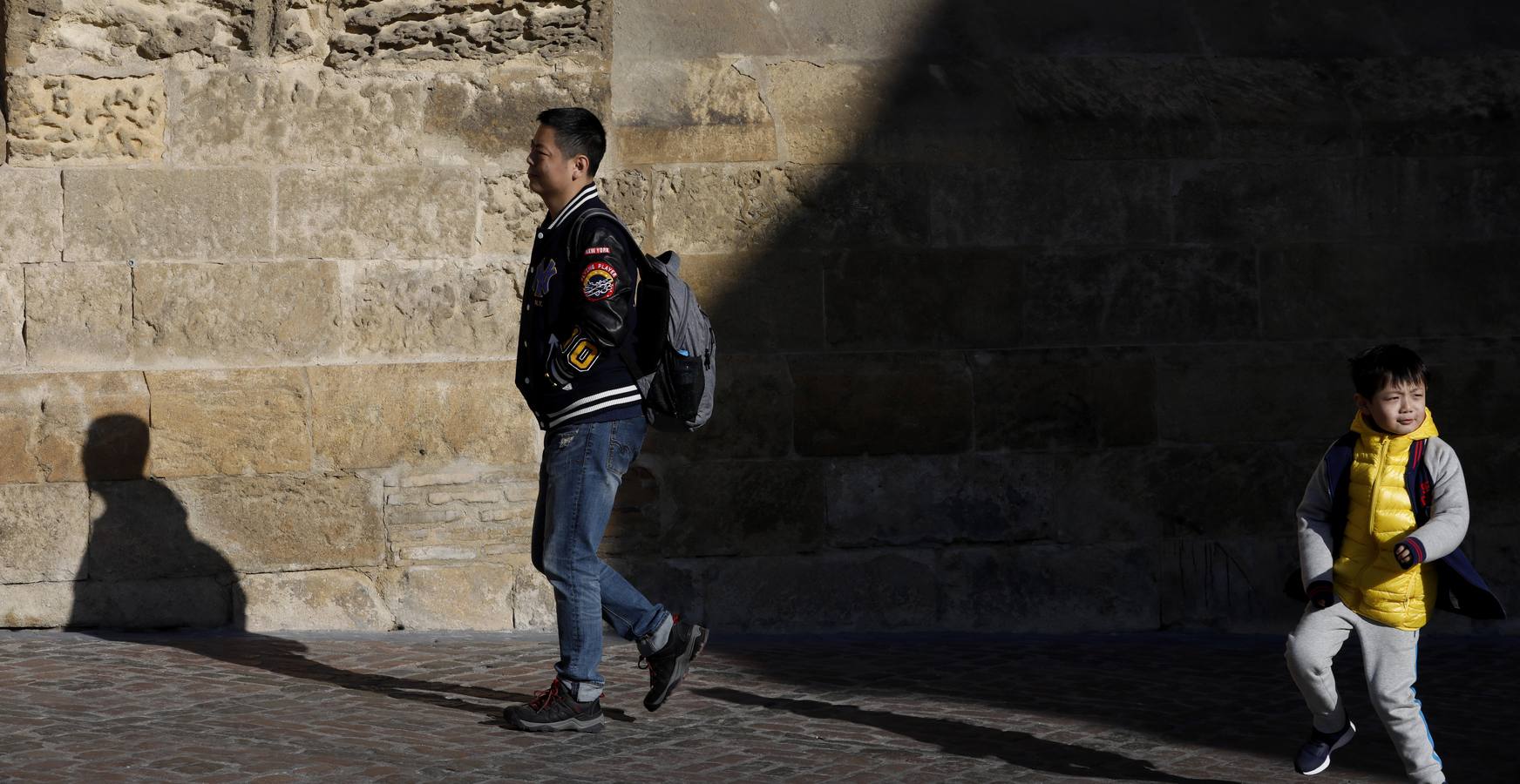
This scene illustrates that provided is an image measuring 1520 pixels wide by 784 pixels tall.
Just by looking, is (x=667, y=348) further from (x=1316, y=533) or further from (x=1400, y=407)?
(x=1400, y=407)

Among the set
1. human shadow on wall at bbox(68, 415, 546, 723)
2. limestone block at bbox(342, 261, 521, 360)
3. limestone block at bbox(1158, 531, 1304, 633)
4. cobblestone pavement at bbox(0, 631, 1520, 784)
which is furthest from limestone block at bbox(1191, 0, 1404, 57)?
human shadow on wall at bbox(68, 415, 546, 723)

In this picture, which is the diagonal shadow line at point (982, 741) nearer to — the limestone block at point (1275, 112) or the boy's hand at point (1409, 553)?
the boy's hand at point (1409, 553)

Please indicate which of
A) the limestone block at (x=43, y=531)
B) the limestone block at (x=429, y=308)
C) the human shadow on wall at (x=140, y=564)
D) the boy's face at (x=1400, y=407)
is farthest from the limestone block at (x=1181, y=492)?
the limestone block at (x=43, y=531)

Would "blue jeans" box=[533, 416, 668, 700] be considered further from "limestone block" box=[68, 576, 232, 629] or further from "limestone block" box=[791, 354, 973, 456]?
"limestone block" box=[68, 576, 232, 629]

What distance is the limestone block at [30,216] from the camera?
6246mm

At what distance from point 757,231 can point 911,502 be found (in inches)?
49.7

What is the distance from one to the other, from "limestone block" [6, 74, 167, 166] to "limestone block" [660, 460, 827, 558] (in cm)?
242

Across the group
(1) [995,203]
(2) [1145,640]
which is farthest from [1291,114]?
(2) [1145,640]

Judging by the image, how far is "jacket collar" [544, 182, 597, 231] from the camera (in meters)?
4.84

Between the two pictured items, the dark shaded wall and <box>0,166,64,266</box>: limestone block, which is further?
the dark shaded wall

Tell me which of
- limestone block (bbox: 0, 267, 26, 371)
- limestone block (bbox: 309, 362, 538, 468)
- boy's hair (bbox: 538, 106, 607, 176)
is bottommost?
limestone block (bbox: 309, 362, 538, 468)

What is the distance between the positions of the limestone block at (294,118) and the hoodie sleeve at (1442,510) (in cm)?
407

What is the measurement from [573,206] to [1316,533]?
2258 millimetres

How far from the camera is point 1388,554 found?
4035 millimetres
